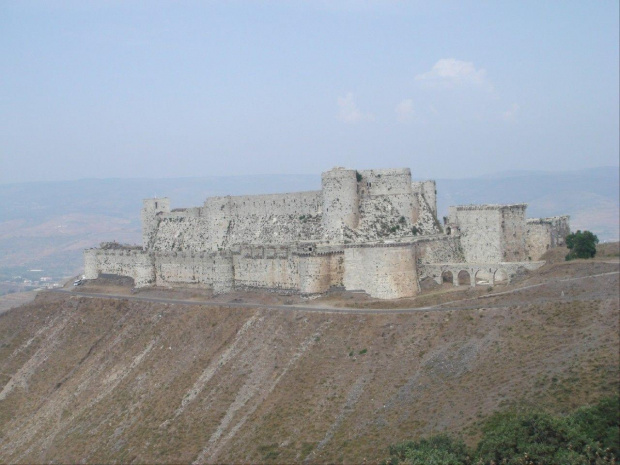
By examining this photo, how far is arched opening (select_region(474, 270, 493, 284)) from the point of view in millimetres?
58688

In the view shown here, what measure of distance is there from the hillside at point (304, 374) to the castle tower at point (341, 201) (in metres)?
8.92

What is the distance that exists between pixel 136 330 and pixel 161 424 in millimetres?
17744

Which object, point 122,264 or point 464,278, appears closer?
point 464,278

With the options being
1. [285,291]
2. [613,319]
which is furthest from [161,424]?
[613,319]

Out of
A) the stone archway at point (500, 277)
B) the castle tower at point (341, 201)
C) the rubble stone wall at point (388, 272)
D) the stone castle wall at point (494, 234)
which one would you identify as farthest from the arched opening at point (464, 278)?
the castle tower at point (341, 201)

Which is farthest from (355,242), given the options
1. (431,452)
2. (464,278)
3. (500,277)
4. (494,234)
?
(431,452)

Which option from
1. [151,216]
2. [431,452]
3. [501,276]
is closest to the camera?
[431,452]

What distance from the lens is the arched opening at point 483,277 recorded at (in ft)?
193

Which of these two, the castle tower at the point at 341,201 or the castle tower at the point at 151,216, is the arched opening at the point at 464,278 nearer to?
the castle tower at the point at 341,201

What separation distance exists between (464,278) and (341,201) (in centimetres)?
1302

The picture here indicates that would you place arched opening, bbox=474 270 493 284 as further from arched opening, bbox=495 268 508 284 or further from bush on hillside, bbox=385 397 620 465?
bush on hillside, bbox=385 397 620 465

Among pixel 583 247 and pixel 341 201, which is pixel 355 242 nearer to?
pixel 341 201

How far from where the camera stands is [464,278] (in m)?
61.3

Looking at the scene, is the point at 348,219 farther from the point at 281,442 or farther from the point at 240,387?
the point at 281,442
